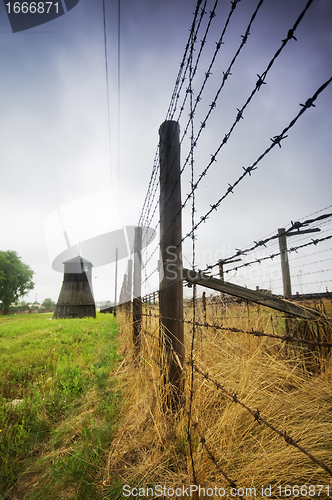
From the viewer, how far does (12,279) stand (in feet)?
133

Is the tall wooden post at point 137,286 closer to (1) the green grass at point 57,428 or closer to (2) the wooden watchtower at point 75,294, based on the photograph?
(1) the green grass at point 57,428

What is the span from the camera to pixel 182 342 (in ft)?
7.26

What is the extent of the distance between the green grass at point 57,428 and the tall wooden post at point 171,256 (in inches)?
34.5

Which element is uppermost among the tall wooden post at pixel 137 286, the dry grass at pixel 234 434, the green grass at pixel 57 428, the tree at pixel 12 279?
the tree at pixel 12 279

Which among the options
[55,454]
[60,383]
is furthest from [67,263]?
[55,454]

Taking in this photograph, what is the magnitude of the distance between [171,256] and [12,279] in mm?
46242

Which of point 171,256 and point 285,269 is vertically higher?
point 285,269

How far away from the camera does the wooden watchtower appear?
23000 mm

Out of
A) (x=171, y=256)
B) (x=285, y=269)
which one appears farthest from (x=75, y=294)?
(x=171, y=256)

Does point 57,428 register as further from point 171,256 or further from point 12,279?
point 12,279

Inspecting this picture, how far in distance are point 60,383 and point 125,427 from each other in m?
2.17

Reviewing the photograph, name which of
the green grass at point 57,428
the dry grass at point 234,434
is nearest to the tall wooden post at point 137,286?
the green grass at point 57,428

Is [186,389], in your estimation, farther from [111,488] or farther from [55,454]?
[55,454]

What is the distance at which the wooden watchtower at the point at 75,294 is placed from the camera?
75.5ft
